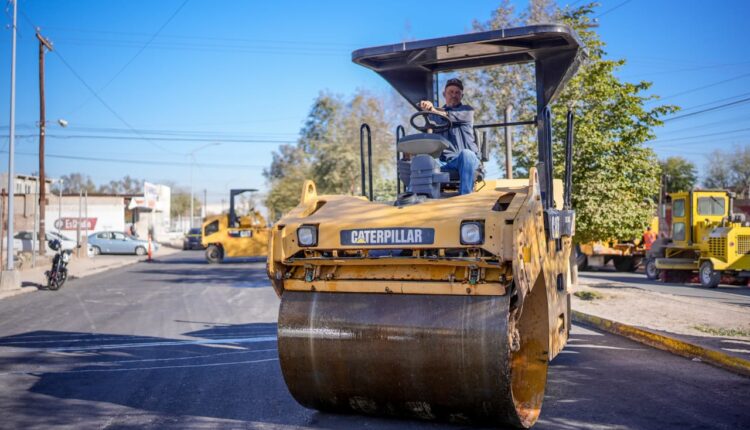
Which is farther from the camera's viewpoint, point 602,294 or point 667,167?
point 667,167

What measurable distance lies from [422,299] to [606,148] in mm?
9436

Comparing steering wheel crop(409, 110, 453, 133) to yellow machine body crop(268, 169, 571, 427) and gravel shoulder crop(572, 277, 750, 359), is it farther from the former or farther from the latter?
gravel shoulder crop(572, 277, 750, 359)

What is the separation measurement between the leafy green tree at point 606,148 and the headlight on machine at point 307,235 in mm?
9161

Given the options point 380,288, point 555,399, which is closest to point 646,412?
point 555,399

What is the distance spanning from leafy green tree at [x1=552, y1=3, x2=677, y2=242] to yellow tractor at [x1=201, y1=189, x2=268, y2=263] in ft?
67.1

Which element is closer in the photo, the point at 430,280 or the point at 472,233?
the point at 472,233

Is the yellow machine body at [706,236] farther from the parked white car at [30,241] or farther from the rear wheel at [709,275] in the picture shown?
the parked white car at [30,241]

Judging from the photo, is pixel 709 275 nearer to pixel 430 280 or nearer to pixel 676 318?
pixel 676 318

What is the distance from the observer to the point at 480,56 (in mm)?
7109

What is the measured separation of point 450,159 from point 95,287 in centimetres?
1530

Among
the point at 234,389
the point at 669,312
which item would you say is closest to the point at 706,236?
the point at 669,312

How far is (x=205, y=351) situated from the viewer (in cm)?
860

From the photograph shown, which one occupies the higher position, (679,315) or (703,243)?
(703,243)

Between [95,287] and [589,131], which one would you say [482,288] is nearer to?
[589,131]
